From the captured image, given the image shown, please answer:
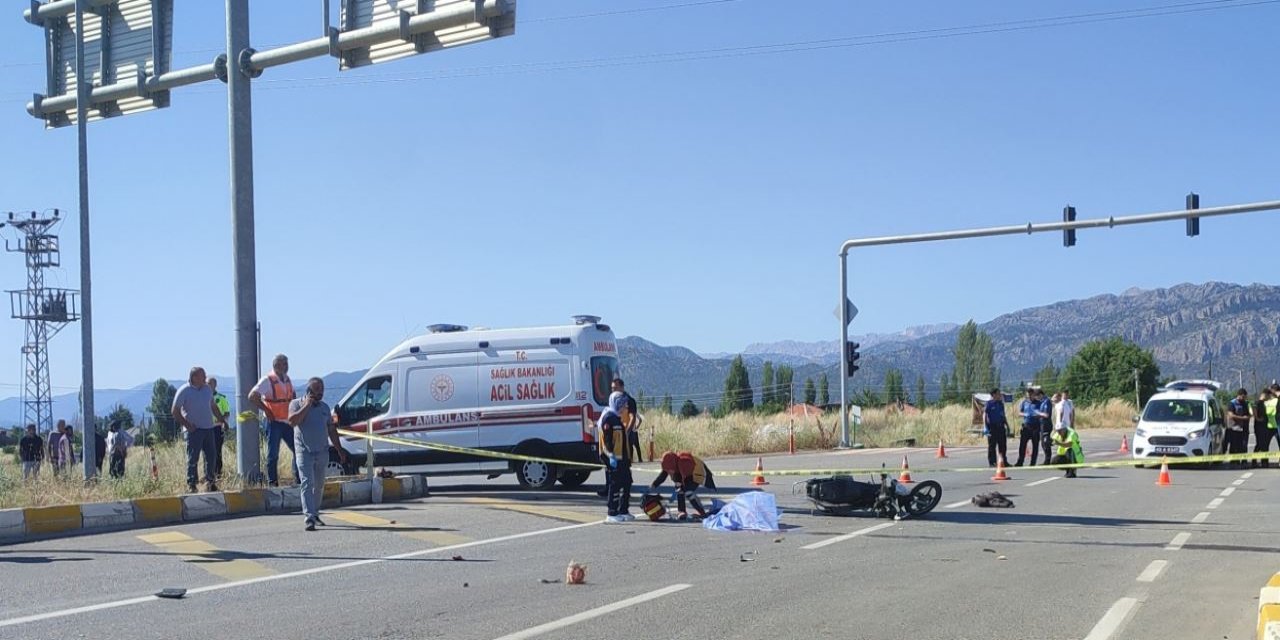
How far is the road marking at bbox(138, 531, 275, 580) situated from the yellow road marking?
1.90 m

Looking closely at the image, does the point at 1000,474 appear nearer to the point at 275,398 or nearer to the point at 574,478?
the point at 574,478

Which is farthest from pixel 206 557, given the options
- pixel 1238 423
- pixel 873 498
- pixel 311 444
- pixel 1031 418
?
pixel 1238 423

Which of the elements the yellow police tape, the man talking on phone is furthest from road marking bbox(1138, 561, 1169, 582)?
the yellow police tape

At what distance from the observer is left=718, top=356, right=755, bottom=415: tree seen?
83.5m

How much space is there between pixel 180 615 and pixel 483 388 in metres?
10.5

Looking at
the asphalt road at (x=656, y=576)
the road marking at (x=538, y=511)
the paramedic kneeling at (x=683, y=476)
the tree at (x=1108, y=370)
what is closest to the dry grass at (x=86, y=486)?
the asphalt road at (x=656, y=576)

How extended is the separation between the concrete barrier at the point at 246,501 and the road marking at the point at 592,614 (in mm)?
7590

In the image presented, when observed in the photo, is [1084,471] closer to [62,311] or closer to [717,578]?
[717,578]

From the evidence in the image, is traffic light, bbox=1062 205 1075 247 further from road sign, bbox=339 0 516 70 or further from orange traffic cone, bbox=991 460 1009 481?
road sign, bbox=339 0 516 70

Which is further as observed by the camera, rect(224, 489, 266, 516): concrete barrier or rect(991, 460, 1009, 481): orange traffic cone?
rect(991, 460, 1009, 481): orange traffic cone

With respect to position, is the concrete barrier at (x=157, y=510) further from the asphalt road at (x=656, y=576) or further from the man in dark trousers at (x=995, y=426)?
the man in dark trousers at (x=995, y=426)

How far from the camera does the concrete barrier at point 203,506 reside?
1404 centimetres

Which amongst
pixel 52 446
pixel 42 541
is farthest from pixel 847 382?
pixel 42 541

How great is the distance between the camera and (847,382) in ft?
111
